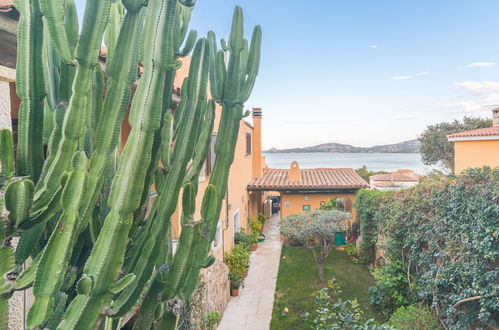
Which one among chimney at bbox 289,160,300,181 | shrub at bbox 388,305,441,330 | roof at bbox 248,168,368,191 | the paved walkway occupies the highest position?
chimney at bbox 289,160,300,181

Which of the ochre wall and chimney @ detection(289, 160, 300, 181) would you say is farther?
chimney @ detection(289, 160, 300, 181)

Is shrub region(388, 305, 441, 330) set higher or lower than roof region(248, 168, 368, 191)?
lower

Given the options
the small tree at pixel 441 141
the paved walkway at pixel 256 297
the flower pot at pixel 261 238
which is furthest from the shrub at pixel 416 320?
the small tree at pixel 441 141

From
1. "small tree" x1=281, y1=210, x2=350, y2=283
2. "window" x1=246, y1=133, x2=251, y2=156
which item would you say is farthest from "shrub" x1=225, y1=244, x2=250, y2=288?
"window" x1=246, y1=133, x2=251, y2=156

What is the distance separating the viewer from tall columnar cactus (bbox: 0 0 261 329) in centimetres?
209

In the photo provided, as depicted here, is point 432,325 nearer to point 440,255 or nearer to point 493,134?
point 440,255

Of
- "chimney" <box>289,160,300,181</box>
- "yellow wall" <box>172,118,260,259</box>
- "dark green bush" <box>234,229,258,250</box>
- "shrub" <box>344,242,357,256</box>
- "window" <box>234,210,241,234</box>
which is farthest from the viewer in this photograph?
"chimney" <box>289,160,300,181</box>

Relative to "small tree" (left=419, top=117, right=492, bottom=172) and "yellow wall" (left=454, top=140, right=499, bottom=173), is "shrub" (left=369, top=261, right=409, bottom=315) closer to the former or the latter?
"yellow wall" (left=454, top=140, right=499, bottom=173)

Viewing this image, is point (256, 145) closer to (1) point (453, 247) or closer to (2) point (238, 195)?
(2) point (238, 195)

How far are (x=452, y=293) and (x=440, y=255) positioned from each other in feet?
2.80

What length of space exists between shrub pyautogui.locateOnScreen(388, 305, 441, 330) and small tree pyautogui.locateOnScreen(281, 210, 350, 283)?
4.99m

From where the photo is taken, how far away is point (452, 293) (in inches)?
262

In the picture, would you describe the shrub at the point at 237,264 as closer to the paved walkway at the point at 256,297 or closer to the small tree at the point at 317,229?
the paved walkway at the point at 256,297

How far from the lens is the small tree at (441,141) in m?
32.7
